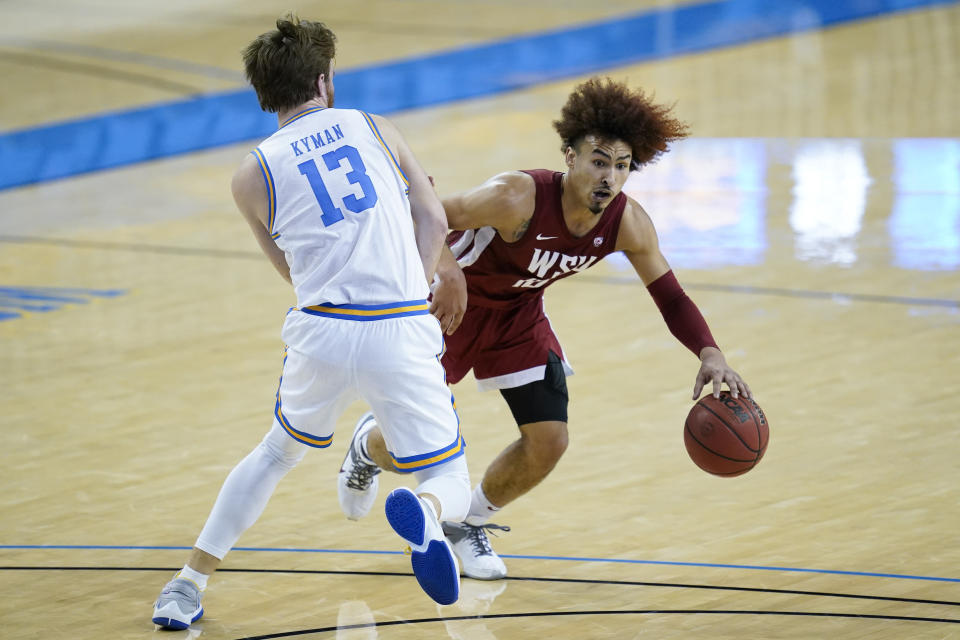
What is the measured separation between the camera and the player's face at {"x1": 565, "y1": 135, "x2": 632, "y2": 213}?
4062mm

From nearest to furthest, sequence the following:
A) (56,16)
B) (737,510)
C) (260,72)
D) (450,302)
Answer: (260,72) < (450,302) < (737,510) < (56,16)

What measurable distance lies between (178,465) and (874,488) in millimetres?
2551

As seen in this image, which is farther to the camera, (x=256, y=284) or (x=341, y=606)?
(x=256, y=284)

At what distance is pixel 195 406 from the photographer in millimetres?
6062

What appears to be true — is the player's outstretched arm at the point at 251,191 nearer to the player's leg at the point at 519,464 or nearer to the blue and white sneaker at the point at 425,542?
the blue and white sneaker at the point at 425,542

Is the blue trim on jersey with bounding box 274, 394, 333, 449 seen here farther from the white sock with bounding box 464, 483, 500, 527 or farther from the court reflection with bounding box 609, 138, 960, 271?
the court reflection with bounding box 609, 138, 960, 271

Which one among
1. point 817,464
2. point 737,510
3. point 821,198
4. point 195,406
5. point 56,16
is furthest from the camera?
Result: point 56,16

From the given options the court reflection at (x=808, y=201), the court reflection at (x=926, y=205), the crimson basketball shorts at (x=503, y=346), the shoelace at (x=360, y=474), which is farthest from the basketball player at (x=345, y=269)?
the court reflection at (x=926, y=205)

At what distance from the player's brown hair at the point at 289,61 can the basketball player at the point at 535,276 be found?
683 mm

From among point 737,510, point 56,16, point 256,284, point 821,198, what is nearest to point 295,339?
point 737,510

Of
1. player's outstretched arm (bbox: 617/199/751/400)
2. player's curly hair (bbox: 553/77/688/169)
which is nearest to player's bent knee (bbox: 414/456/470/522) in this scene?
player's outstretched arm (bbox: 617/199/751/400)

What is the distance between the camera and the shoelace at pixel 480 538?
14.2 feet

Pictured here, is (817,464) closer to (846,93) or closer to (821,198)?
(821,198)

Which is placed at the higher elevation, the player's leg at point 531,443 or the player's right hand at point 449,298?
the player's right hand at point 449,298
